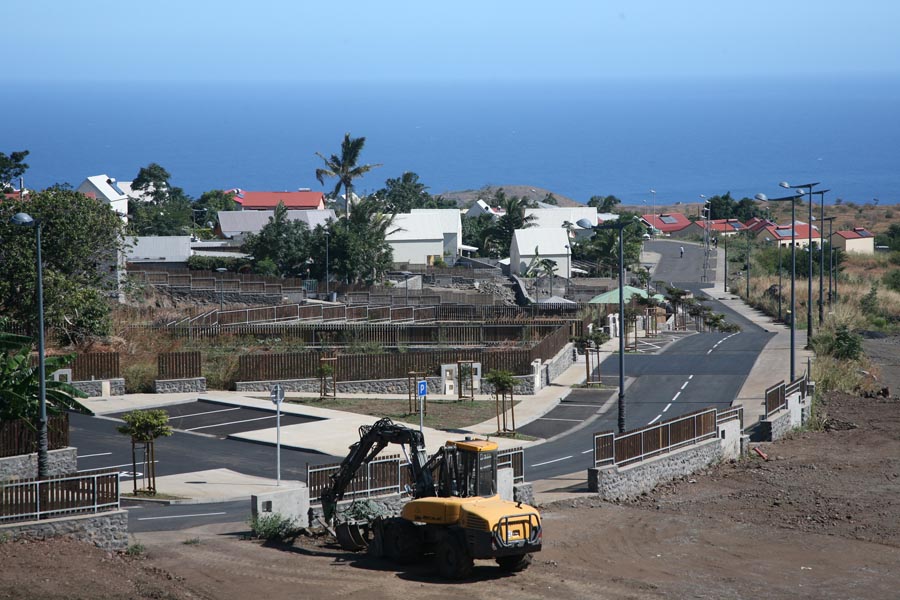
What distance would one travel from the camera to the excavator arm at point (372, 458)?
2181cm

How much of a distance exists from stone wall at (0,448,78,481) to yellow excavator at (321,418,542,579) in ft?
28.2

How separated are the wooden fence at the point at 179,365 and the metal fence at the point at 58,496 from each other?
19.7 meters

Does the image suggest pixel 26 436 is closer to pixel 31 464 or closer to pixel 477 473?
pixel 31 464

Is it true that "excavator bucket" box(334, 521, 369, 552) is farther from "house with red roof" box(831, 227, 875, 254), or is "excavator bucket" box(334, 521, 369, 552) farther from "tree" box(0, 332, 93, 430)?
"house with red roof" box(831, 227, 875, 254)

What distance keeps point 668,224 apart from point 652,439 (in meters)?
113

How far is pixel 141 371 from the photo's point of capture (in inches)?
1671

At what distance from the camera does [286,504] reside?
76.2 feet

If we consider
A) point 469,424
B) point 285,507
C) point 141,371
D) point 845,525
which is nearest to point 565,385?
point 469,424

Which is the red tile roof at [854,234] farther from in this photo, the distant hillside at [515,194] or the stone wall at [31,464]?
the stone wall at [31,464]

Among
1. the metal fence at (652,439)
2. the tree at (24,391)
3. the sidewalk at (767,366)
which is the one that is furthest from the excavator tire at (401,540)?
the sidewalk at (767,366)

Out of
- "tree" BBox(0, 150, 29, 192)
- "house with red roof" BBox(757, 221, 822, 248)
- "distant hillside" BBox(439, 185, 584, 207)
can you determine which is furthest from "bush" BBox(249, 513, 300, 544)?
"distant hillside" BBox(439, 185, 584, 207)

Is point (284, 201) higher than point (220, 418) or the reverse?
higher

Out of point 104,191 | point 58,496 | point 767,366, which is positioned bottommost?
point 767,366

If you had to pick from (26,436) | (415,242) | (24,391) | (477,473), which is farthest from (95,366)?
(415,242)
